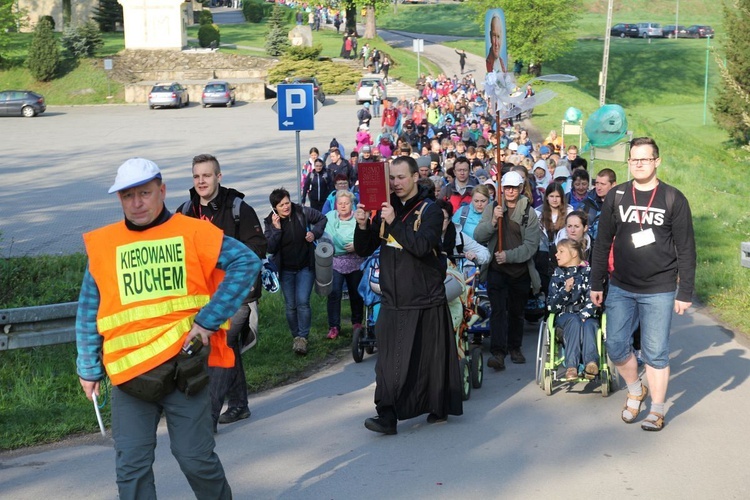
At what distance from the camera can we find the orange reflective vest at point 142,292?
4.90 m

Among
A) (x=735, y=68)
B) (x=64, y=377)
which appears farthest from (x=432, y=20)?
(x=64, y=377)

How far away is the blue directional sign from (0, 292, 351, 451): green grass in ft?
8.67

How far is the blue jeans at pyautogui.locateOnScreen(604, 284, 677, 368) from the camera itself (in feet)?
24.2

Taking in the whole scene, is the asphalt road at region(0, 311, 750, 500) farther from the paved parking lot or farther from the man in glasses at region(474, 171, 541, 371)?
the paved parking lot

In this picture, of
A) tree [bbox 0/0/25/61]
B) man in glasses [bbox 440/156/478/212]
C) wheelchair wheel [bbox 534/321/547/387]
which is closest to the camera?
wheelchair wheel [bbox 534/321/547/387]

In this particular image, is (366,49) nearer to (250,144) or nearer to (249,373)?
(250,144)

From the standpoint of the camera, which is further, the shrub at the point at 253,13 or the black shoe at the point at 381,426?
the shrub at the point at 253,13

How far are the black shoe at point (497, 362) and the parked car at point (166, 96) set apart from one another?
1844 inches

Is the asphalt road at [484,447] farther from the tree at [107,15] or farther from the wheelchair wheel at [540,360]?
the tree at [107,15]

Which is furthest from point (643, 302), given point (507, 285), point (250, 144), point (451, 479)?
point (250, 144)

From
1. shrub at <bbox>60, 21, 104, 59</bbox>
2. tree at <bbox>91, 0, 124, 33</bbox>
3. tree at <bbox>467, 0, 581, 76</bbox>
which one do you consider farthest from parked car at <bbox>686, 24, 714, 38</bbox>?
shrub at <bbox>60, 21, 104, 59</bbox>

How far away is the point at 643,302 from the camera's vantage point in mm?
7414

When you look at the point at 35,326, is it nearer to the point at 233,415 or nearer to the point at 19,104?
the point at 233,415

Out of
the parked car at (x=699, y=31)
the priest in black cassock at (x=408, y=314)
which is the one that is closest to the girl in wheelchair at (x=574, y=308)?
the priest in black cassock at (x=408, y=314)
